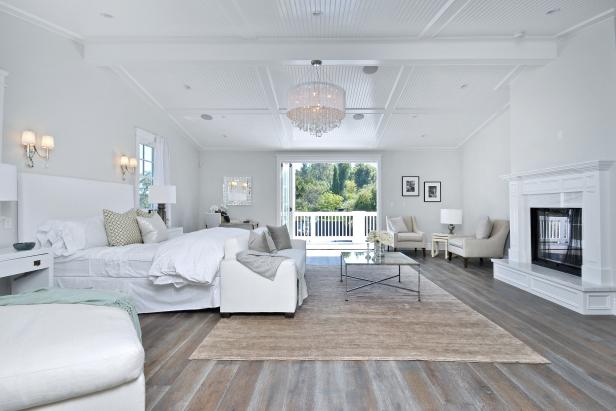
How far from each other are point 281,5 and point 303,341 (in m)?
3.23

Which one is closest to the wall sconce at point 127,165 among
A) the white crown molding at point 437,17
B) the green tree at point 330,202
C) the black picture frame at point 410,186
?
the white crown molding at point 437,17

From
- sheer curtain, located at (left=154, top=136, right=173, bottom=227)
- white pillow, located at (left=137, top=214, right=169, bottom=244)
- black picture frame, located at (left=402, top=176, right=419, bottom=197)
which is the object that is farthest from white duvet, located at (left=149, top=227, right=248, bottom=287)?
black picture frame, located at (left=402, top=176, right=419, bottom=197)

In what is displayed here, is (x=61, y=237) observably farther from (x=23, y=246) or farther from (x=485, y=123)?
(x=485, y=123)

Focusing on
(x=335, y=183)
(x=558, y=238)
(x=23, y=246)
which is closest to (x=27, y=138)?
(x=23, y=246)

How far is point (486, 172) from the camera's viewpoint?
21.9ft

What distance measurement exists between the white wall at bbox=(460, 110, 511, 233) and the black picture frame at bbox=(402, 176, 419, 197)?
3.67 feet

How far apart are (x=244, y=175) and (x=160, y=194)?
3.17 m

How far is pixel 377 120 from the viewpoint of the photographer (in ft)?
20.6

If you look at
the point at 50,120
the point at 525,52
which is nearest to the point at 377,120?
the point at 525,52

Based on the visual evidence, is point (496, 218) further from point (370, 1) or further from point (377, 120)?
point (370, 1)

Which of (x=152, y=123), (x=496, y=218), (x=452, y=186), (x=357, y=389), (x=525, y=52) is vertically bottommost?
(x=357, y=389)

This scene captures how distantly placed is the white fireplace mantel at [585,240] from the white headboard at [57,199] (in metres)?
5.71

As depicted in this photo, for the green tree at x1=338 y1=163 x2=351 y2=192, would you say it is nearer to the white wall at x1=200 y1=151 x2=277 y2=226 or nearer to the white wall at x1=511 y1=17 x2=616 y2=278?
the white wall at x1=200 y1=151 x2=277 y2=226

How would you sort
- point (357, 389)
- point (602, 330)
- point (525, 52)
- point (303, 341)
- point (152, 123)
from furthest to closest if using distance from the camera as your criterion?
point (152, 123) < point (525, 52) < point (602, 330) < point (303, 341) < point (357, 389)
